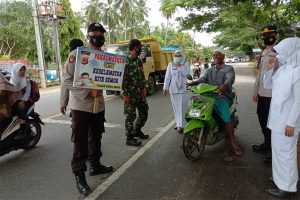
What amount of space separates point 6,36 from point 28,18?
804cm

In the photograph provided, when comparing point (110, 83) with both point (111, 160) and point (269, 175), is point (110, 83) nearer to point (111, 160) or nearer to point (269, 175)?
point (111, 160)

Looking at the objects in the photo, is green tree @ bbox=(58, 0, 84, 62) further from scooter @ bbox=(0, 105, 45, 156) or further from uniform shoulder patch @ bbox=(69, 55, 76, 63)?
uniform shoulder patch @ bbox=(69, 55, 76, 63)

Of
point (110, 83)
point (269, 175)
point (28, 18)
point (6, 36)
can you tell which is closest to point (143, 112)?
point (110, 83)

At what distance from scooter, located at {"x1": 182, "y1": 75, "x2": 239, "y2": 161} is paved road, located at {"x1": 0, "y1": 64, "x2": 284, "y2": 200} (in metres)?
0.22

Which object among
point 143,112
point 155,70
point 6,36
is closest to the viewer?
point 143,112

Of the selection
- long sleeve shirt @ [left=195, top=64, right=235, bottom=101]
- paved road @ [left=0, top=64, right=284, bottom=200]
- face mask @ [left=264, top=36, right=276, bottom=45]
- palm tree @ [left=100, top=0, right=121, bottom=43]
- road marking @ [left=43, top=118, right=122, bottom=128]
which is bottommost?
road marking @ [left=43, top=118, right=122, bottom=128]

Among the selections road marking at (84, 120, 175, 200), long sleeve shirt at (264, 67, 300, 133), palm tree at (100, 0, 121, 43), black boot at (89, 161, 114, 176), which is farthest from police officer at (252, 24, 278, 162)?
palm tree at (100, 0, 121, 43)

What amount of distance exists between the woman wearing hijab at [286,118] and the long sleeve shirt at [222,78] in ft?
4.60

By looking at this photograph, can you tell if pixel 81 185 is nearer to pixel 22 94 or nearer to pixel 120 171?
pixel 120 171

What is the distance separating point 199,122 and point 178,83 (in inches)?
75.8

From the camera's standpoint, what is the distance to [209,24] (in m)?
21.9

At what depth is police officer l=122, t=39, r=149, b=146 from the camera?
221 inches

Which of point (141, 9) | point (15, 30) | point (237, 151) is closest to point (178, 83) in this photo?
point (237, 151)

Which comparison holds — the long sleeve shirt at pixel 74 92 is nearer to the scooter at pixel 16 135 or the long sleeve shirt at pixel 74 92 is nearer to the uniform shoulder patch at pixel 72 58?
the uniform shoulder patch at pixel 72 58
